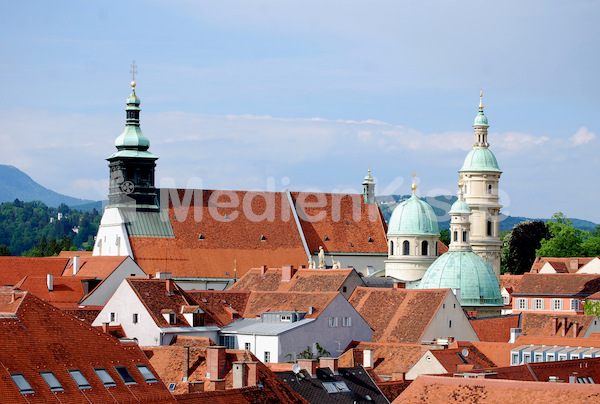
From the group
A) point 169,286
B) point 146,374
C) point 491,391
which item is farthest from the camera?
point 169,286

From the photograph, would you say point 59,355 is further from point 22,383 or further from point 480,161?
point 480,161

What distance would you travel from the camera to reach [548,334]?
77.2m

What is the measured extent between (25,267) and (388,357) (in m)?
42.5

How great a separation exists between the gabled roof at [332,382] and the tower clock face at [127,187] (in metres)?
50.4

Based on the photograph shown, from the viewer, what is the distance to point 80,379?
35188 mm

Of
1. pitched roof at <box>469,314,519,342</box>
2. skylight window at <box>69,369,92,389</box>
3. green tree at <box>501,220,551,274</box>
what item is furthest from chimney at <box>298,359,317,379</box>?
green tree at <box>501,220,551,274</box>

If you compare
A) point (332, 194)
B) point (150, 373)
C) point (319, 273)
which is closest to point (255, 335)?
point (319, 273)

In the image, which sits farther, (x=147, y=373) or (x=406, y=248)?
(x=406, y=248)

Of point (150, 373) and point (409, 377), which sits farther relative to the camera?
point (409, 377)

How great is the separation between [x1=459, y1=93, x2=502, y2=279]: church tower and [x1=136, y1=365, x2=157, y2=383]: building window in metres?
78.6

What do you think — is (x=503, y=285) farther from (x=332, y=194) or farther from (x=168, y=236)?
(x=168, y=236)

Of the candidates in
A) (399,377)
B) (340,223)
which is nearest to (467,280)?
(340,223)

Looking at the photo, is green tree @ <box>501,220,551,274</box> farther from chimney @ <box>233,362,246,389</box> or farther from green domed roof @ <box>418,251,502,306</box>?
chimney @ <box>233,362,246,389</box>

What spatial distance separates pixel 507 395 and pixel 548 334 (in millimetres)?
41374
